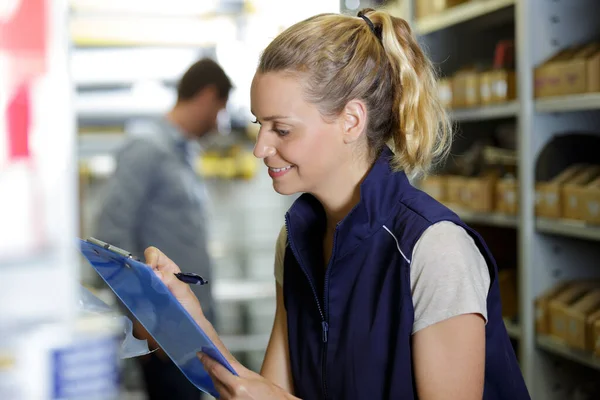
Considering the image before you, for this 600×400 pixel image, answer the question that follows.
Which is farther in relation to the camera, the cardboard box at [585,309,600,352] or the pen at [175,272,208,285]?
the cardboard box at [585,309,600,352]

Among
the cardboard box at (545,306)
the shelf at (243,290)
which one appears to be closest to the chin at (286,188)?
the cardboard box at (545,306)

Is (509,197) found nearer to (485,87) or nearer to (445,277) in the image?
(485,87)

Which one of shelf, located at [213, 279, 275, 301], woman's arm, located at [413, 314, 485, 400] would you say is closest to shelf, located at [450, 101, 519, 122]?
woman's arm, located at [413, 314, 485, 400]

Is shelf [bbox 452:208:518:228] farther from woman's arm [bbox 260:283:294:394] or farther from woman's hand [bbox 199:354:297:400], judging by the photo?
woman's hand [bbox 199:354:297:400]

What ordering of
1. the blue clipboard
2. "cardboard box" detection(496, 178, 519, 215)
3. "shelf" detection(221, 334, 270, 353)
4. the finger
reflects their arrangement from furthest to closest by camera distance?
1. "shelf" detection(221, 334, 270, 353)
2. "cardboard box" detection(496, 178, 519, 215)
3. the finger
4. the blue clipboard

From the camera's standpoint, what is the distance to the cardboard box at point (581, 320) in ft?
7.98

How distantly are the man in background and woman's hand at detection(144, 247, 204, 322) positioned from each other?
1.69 meters

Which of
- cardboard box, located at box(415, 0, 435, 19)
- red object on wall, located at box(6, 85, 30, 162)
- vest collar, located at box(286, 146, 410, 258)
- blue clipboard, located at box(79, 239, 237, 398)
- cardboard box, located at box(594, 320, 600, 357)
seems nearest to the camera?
red object on wall, located at box(6, 85, 30, 162)

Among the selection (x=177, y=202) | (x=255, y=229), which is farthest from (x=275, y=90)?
(x=255, y=229)

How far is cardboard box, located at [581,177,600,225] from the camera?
2.40 m

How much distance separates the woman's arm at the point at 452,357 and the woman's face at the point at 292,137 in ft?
1.25

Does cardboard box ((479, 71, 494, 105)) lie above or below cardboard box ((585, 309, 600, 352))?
above

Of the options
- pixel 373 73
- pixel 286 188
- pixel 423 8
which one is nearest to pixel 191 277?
pixel 286 188

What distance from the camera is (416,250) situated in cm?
130
